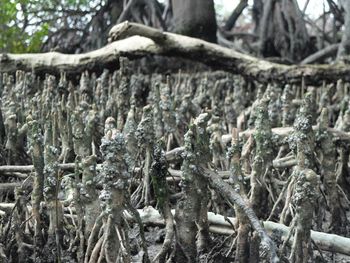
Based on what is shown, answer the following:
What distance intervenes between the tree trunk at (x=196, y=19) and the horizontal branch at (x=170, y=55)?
81 centimetres

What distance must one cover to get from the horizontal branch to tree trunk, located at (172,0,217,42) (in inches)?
31.8

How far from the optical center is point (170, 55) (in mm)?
4695

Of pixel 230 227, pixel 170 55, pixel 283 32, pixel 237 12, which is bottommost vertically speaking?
pixel 230 227

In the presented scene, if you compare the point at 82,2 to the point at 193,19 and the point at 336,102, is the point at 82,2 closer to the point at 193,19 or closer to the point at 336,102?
the point at 193,19

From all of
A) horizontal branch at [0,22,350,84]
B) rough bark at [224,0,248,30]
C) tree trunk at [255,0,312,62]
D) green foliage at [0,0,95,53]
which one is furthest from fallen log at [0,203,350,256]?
rough bark at [224,0,248,30]

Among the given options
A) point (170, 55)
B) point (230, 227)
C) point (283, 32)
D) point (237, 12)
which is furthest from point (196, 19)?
point (230, 227)

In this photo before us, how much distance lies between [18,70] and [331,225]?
305cm

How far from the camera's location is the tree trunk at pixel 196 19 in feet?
18.1

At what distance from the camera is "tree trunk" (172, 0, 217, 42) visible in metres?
→ 5.51

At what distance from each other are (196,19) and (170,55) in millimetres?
929

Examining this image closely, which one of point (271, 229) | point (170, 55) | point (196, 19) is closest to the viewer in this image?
point (271, 229)

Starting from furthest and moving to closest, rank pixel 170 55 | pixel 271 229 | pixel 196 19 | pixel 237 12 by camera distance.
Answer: pixel 237 12 < pixel 196 19 < pixel 170 55 < pixel 271 229

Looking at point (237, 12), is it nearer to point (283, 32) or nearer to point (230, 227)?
point (283, 32)

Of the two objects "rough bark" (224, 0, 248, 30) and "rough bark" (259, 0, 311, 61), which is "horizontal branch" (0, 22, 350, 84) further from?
"rough bark" (224, 0, 248, 30)
